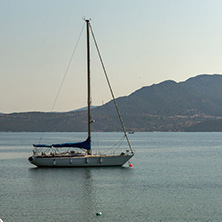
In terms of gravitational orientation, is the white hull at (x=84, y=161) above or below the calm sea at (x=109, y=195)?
above

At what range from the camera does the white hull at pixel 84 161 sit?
6925 centimetres

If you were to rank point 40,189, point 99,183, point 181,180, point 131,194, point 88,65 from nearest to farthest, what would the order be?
point 131,194, point 40,189, point 99,183, point 181,180, point 88,65

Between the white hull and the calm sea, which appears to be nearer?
the calm sea

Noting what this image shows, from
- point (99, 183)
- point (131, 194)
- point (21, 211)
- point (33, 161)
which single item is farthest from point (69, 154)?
point (21, 211)

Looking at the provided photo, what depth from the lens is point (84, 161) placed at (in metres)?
69.1

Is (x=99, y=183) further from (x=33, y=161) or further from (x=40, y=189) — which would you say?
(x=33, y=161)

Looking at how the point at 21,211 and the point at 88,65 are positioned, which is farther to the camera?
the point at 88,65

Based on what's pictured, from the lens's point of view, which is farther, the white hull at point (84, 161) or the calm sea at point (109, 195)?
the white hull at point (84, 161)

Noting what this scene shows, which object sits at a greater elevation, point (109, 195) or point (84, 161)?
point (84, 161)

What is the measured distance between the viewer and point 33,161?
71375mm

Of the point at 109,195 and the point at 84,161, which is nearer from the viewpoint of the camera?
the point at 109,195

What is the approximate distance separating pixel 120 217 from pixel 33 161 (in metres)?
34.0

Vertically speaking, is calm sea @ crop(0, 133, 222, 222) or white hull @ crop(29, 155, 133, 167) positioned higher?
white hull @ crop(29, 155, 133, 167)

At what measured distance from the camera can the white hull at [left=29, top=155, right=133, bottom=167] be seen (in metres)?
69.2
